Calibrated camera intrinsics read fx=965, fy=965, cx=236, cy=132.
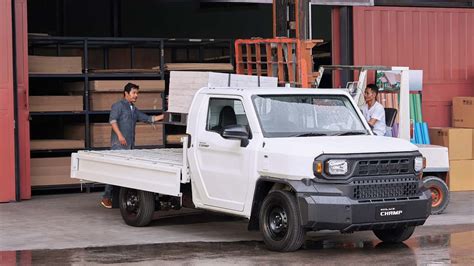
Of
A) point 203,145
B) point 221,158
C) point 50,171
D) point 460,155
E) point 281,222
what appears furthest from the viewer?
point 460,155

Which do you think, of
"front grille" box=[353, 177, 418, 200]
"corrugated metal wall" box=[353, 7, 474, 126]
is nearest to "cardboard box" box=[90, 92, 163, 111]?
"corrugated metal wall" box=[353, 7, 474, 126]

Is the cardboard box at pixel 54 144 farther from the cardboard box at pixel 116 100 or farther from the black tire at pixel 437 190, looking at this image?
the black tire at pixel 437 190

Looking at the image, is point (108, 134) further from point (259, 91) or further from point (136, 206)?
point (259, 91)

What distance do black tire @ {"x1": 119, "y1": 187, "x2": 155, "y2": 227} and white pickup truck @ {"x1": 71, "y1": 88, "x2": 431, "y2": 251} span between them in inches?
0.7

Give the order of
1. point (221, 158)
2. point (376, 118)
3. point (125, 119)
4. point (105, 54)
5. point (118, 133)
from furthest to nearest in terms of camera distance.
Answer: point (105, 54), point (125, 119), point (118, 133), point (376, 118), point (221, 158)

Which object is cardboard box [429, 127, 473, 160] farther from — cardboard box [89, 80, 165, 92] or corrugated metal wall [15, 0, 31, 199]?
corrugated metal wall [15, 0, 31, 199]

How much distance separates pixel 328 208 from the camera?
10.4 meters

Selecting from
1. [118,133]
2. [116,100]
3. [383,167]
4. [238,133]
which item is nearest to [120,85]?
[116,100]

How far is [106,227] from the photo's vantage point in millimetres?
13156

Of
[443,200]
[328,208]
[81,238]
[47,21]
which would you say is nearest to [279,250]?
[328,208]

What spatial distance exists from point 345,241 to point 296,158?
1.94 meters

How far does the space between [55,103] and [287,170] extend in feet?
24.8

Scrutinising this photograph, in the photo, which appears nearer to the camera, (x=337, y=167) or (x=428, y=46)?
(x=337, y=167)

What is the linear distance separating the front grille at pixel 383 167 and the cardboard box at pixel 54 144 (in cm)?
779
